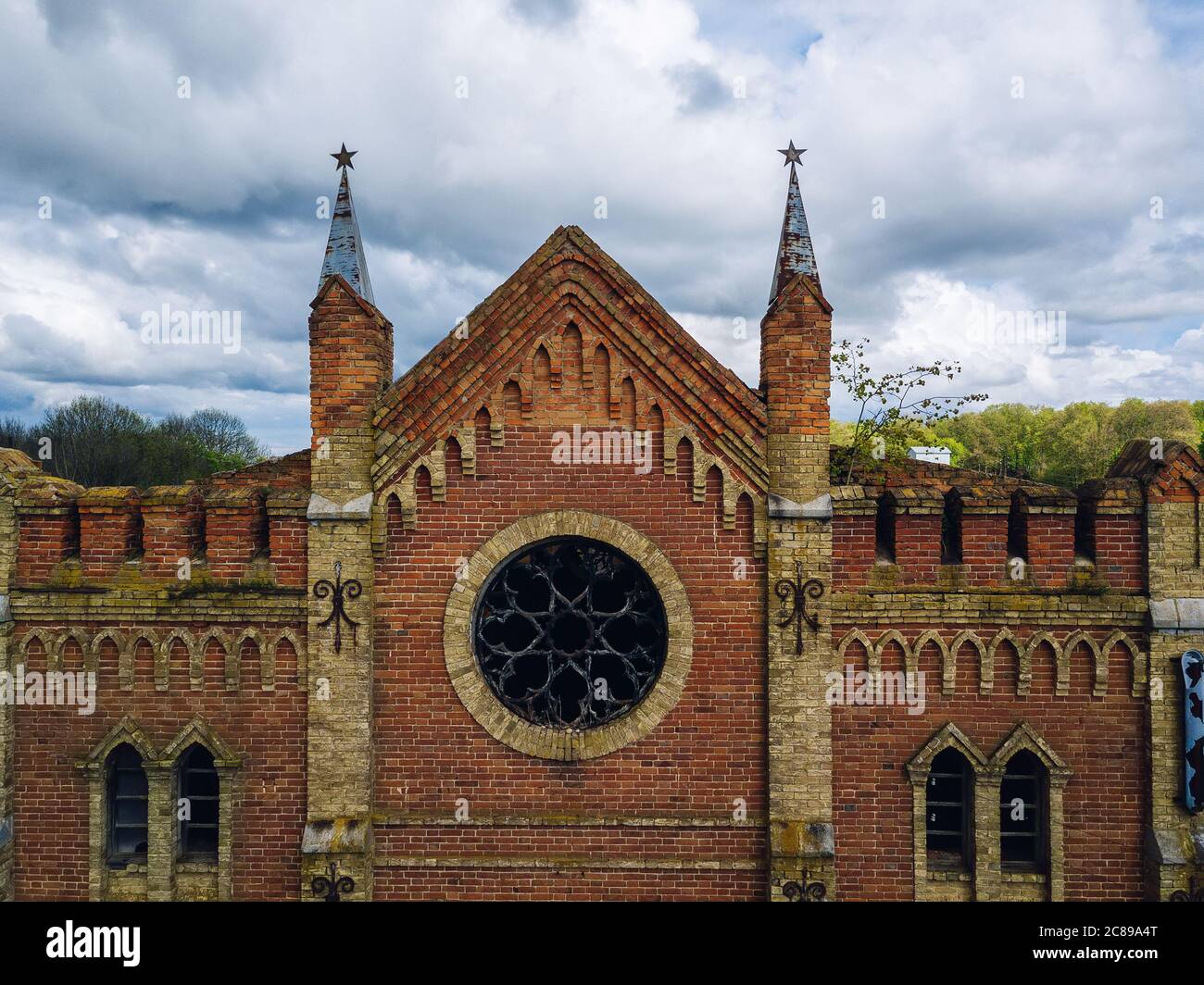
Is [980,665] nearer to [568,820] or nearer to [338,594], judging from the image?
[568,820]

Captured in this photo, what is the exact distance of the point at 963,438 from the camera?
2462 inches

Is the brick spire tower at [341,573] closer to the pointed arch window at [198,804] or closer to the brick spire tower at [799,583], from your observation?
the pointed arch window at [198,804]

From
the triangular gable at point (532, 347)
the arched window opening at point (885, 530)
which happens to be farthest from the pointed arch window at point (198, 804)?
the arched window opening at point (885, 530)

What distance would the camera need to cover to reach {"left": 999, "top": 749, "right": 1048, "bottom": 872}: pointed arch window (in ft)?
25.7

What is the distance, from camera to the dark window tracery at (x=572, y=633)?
7871mm

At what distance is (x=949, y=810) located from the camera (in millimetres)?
8031

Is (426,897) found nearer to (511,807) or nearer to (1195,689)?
(511,807)

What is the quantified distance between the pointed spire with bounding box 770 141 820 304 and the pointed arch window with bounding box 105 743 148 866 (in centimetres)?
836

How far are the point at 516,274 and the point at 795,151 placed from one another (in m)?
3.28

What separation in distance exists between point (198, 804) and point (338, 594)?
2.84 m

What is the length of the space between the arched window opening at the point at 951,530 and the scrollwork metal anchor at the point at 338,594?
5.97 meters

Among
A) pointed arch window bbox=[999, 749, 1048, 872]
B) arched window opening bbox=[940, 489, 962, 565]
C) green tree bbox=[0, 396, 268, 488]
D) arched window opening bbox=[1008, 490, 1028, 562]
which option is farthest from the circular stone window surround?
green tree bbox=[0, 396, 268, 488]

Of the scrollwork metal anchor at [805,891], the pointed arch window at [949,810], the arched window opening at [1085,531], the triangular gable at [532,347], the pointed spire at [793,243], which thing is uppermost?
the pointed spire at [793,243]

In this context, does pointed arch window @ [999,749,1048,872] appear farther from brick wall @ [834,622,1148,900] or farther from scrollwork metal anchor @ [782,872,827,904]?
scrollwork metal anchor @ [782,872,827,904]
